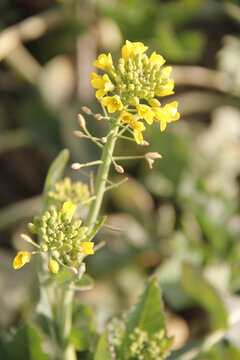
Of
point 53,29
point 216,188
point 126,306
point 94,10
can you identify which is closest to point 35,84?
point 53,29

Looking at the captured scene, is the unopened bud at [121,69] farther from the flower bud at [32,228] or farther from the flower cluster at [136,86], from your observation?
the flower bud at [32,228]

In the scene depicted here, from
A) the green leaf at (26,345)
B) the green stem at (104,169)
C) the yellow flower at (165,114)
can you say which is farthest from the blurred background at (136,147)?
the yellow flower at (165,114)

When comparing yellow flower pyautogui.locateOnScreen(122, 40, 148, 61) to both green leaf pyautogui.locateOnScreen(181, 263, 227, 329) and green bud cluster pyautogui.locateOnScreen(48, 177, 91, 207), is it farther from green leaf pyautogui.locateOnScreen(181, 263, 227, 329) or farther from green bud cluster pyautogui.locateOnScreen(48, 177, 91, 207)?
green leaf pyautogui.locateOnScreen(181, 263, 227, 329)

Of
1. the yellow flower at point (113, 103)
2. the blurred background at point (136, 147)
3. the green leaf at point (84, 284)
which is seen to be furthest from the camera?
the blurred background at point (136, 147)

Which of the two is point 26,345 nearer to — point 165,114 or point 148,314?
point 148,314

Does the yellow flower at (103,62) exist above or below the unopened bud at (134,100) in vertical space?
above

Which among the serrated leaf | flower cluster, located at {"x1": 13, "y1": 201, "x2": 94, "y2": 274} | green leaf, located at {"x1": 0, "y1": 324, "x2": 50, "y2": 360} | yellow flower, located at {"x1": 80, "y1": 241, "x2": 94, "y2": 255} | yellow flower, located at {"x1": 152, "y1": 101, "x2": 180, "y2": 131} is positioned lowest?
the serrated leaf

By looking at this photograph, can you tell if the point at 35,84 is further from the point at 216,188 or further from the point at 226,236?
the point at 226,236

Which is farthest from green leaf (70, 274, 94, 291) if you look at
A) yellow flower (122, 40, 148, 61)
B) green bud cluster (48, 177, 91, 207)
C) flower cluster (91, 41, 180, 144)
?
yellow flower (122, 40, 148, 61)
